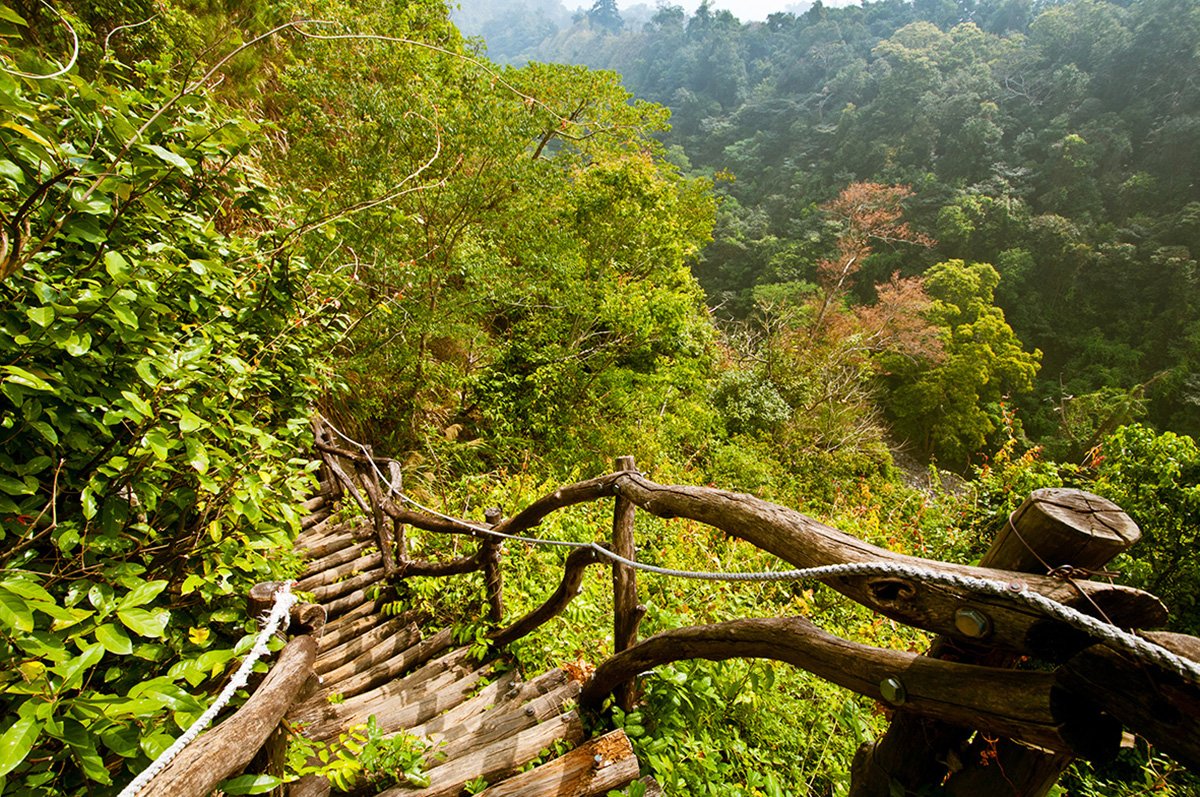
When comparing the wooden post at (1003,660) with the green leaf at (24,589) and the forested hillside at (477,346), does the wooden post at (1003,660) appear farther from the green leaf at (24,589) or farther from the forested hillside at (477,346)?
the green leaf at (24,589)

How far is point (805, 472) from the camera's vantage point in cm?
1189

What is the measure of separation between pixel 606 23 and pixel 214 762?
3501 inches

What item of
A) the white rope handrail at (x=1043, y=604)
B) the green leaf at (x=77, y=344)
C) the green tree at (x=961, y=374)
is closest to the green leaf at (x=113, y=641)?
the green leaf at (x=77, y=344)

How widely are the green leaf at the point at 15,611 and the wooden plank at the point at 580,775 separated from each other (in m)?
1.45

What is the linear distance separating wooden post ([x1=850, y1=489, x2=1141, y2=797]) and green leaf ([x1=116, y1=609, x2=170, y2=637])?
1.83 meters

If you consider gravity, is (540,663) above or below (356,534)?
below

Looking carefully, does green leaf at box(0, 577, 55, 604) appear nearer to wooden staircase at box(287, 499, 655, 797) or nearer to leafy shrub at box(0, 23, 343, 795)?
leafy shrub at box(0, 23, 343, 795)

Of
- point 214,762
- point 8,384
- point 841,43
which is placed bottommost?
point 214,762

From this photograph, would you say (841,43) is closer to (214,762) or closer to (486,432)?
(486,432)

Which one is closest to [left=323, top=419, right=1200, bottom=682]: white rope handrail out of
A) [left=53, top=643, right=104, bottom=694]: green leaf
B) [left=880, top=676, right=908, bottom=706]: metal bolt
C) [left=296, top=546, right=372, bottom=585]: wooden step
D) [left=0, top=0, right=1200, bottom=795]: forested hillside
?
[left=880, top=676, right=908, bottom=706]: metal bolt

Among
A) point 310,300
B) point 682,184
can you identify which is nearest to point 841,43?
point 682,184

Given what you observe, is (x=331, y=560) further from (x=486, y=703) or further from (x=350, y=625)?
(x=486, y=703)

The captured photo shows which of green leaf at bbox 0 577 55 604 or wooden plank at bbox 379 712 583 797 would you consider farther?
wooden plank at bbox 379 712 583 797

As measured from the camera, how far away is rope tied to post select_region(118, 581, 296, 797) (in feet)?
2.75
